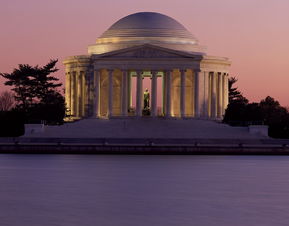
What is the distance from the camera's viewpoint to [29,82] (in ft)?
478

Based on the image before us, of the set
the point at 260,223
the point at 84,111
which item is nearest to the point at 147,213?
the point at 260,223

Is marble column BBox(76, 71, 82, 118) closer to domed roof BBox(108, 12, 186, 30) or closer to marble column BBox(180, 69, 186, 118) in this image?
domed roof BBox(108, 12, 186, 30)

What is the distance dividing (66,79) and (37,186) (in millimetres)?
83971

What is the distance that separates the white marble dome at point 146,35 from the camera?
457ft

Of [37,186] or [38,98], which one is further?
[38,98]

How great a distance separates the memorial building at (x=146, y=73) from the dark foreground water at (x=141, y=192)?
139ft

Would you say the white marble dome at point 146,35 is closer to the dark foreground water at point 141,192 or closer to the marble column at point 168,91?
the marble column at point 168,91

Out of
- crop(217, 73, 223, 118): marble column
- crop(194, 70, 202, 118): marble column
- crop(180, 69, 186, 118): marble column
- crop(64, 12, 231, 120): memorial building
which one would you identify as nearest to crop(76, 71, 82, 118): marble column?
crop(64, 12, 231, 120): memorial building

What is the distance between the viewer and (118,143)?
10556 centimetres

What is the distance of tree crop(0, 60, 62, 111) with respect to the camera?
14488 cm

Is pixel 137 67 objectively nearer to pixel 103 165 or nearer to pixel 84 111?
pixel 84 111

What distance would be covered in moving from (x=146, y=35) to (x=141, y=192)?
259ft

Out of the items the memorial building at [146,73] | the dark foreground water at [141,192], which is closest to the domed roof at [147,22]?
the memorial building at [146,73]

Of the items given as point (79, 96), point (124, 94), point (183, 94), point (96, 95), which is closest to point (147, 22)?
point (124, 94)
